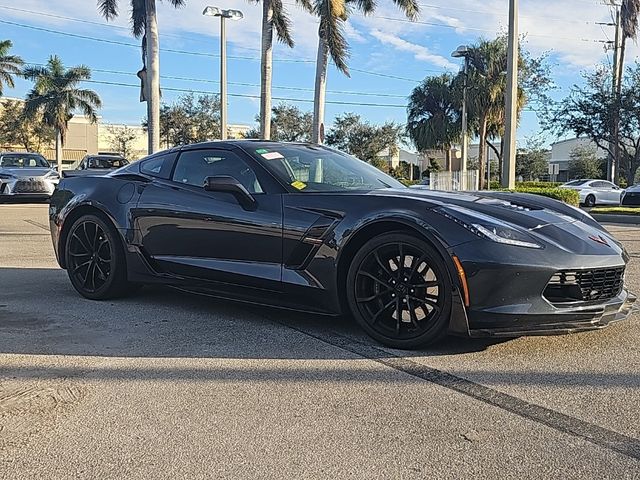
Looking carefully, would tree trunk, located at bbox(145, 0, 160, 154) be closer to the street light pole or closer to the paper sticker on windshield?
the street light pole

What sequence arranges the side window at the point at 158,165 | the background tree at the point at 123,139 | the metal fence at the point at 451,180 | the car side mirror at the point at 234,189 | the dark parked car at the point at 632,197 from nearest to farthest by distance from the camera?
the car side mirror at the point at 234,189
the side window at the point at 158,165
the metal fence at the point at 451,180
the dark parked car at the point at 632,197
the background tree at the point at 123,139

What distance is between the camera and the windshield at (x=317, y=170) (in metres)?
4.83

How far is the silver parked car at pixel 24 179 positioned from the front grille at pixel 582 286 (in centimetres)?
1808

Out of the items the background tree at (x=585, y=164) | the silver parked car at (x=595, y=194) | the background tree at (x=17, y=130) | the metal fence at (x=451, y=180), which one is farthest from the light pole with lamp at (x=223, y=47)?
the background tree at (x=585, y=164)

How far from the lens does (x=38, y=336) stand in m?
4.57

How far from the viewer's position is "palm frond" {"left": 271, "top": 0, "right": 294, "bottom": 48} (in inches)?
880

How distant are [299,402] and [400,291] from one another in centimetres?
112

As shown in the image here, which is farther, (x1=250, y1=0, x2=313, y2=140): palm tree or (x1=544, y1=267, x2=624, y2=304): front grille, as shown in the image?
(x1=250, y1=0, x2=313, y2=140): palm tree

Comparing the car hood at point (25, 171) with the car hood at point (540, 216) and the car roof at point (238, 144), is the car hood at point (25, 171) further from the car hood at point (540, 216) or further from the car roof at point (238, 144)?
the car hood at point (540, 216)

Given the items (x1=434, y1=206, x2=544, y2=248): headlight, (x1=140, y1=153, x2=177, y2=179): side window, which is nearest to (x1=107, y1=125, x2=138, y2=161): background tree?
(x1=140, y1=153, x2=177, y2=179): side window

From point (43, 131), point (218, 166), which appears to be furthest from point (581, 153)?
point (218, 166)

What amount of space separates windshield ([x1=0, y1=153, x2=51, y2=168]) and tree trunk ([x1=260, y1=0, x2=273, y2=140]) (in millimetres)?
6974

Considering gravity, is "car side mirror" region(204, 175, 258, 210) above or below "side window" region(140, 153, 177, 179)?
below

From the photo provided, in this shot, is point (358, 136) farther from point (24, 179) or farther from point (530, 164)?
point (24, 179)
